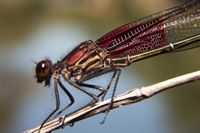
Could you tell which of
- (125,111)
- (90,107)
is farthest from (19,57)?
(90,107)

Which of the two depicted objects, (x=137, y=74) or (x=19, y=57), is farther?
(x=19, y=57)

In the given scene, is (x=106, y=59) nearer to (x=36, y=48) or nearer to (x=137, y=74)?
(x=137, y=74)

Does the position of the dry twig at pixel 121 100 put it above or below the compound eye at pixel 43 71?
below

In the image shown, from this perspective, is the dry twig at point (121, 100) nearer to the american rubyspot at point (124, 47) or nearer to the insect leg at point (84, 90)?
the insect leg at point (84, 90)

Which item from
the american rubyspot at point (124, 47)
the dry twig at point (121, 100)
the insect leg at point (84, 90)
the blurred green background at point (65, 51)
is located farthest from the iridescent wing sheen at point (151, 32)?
the dry twig at point (121, 100)

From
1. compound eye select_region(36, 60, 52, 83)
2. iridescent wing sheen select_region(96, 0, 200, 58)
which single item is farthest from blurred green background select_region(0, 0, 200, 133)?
iridescent wing sheen select_region(96, 0, 200, 58)

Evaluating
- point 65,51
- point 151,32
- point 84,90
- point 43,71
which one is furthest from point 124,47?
point 65,51
